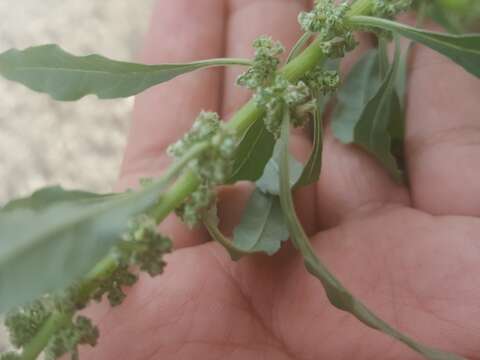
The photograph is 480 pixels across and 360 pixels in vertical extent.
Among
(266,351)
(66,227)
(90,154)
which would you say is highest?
(66,227)

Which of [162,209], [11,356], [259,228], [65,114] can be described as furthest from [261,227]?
[65,114]

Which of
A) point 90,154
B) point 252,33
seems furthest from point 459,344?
point 90,154

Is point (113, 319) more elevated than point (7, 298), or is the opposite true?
point (7, 298)

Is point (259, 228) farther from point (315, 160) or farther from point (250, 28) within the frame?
point (250, 28)

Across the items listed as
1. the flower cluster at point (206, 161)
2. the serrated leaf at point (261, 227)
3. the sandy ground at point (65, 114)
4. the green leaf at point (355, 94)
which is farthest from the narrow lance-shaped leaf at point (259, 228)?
the sandy ground at point (65, 114)

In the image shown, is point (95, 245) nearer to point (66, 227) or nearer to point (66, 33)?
point (66, 227)

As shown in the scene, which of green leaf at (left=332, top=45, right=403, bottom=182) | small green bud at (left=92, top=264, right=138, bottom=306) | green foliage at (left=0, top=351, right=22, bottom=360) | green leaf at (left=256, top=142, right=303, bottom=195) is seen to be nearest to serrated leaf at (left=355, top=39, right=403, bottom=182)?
green leaf at (left=332, top=45, right=403, bottom=182)
